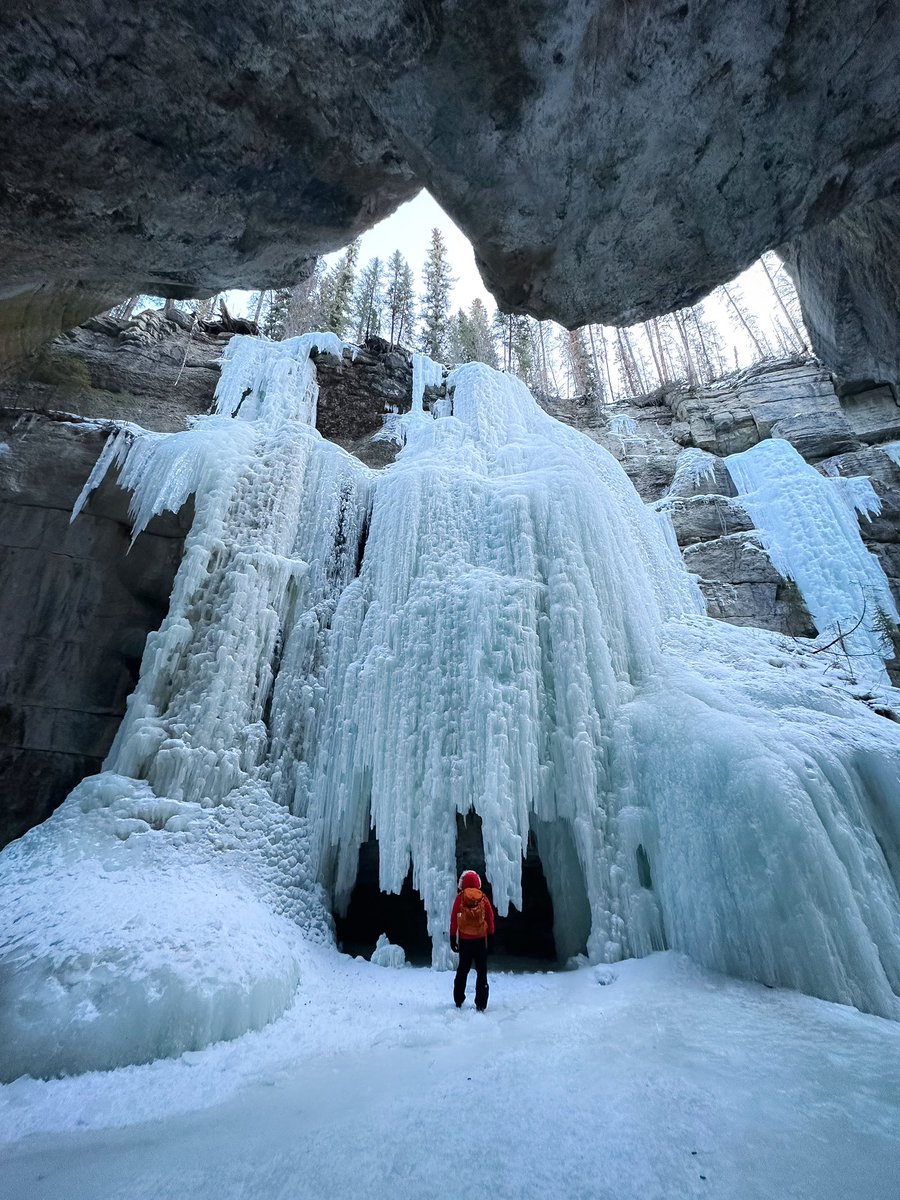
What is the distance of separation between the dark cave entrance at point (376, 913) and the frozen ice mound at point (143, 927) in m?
1.90

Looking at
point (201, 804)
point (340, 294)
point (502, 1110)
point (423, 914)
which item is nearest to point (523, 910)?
point (423, 914)

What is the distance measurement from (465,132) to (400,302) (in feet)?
73.1

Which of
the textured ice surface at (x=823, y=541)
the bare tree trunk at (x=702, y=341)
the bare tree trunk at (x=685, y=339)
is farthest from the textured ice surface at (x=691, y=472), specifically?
the bare tree trunk at (x=702, y=341)

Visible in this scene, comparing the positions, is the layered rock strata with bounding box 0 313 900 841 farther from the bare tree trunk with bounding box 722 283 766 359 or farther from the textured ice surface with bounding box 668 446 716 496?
the bare tree trunk with bounding box 722 283 766 359

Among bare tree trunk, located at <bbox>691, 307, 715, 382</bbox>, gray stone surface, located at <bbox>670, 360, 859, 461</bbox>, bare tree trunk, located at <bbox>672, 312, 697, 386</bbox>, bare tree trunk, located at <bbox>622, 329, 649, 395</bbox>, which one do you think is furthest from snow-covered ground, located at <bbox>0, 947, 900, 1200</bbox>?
bare tree trunk, located at <bbox>691, 307, 715, 382</bbox>

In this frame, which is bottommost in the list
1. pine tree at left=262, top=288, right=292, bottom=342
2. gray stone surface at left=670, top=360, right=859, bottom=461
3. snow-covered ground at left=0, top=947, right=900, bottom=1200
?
snow-covered ground at left=0, top=947, right=900, bottom=1200

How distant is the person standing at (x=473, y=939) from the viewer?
12.5ft

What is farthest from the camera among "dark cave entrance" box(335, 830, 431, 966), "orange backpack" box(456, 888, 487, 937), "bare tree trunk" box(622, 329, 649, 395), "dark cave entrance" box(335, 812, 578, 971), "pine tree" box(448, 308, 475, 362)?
"bare tree trunk" box(622, 329, 649, 395)

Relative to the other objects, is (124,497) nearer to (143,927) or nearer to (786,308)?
(143,927)

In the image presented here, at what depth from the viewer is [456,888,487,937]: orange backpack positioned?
3.79m

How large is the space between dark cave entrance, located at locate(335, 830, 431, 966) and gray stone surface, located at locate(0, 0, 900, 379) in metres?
6.82

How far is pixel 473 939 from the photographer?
3807mm

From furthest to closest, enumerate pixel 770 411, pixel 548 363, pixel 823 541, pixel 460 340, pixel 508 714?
pixel 548 363 → pixel 460 340 → pixel 770 411 → pixel 823 541 → pixel 508 714

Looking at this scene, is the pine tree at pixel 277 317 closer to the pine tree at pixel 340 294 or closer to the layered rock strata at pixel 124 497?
the pine tree at pixel 340 294
